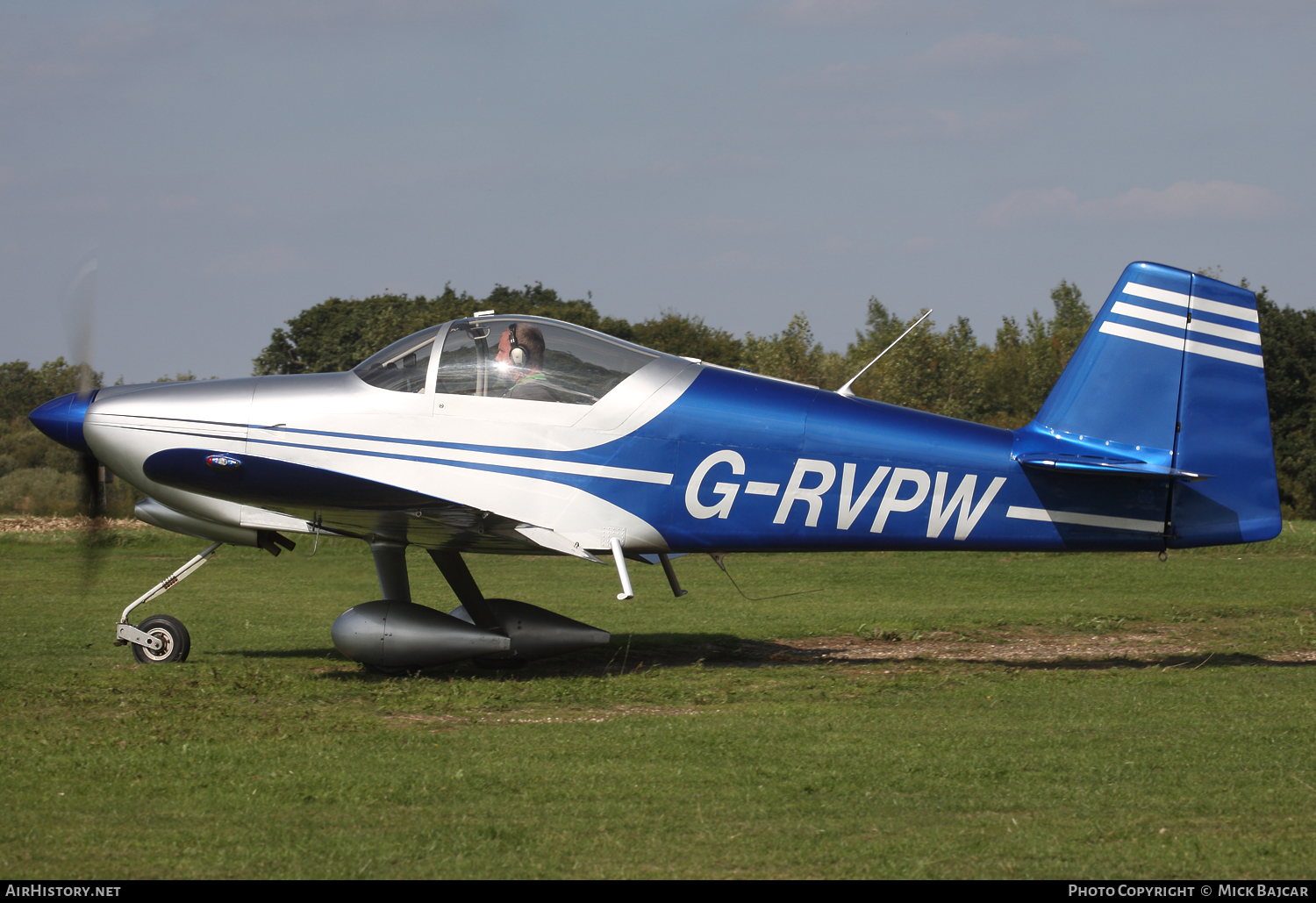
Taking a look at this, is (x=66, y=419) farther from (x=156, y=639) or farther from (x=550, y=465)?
(x=550, y=465)

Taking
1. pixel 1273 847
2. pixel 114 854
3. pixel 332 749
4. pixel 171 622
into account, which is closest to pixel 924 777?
pixel 1273 847

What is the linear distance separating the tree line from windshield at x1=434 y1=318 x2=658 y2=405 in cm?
2265

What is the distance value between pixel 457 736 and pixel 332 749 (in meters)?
0.75

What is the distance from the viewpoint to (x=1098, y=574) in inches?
Answer: 650

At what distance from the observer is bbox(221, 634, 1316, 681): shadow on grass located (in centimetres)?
886

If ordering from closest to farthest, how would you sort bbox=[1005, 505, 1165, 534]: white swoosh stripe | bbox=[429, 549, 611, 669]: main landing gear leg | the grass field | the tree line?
the grass field, bbox=[1005, 505, 1165, 534]: white swoosh stripe, bbox=[429, 549, 611, 669]: main landing gear leg, the tree line

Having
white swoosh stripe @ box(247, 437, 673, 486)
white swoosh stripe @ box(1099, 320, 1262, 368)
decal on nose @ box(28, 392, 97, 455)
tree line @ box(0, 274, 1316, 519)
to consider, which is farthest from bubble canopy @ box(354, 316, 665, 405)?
tree line @ box(0, 274, 1316, 519)

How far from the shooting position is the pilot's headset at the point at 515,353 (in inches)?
322

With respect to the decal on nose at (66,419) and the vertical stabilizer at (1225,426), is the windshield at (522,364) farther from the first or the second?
the vertical stabilizer at (1225,426)

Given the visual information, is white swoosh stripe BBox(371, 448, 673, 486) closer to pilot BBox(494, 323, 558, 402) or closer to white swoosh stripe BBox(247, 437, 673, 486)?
white swoosh stripe BBox(247, 437, 673, 486)

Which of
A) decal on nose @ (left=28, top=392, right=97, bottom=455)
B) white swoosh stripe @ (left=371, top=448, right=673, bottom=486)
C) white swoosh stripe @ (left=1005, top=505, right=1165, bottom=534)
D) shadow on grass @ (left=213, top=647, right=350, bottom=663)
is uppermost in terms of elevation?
decal on nose @ (left=28, top=392, right=97, bottom=455)

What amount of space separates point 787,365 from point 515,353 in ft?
119

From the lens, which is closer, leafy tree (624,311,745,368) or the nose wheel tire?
the nose wheel tire

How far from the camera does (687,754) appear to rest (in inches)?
231
